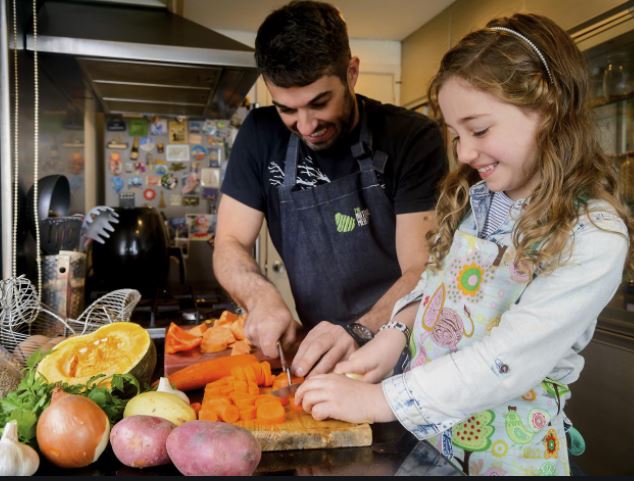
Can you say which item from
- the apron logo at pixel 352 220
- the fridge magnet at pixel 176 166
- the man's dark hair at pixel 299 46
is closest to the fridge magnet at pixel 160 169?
Answer: the fridge magnet at pixel 176 166

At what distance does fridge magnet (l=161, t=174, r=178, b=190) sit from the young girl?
8.18 ft

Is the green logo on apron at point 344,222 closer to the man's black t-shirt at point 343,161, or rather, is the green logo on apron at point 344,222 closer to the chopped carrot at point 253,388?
the man's black t-shirt at point 343,161

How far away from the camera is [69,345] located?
105 cm

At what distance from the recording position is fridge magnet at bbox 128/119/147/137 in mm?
3236

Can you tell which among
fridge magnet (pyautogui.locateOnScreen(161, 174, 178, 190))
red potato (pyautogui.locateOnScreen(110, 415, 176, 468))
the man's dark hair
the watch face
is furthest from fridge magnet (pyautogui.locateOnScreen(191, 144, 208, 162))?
red potato (pyautogui.locateOnScreen(110, 415, 176, 468))

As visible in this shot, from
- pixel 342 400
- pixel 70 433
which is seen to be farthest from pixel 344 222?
pixel 70 433

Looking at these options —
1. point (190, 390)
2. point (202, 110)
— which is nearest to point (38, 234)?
point (190, 390)

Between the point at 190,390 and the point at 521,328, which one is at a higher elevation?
the point at 521,328

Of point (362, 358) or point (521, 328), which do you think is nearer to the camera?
point (521, 328)

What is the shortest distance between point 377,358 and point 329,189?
62cm

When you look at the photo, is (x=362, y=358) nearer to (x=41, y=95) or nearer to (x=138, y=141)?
(x=41, y=95)

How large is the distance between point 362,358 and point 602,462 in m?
1.65

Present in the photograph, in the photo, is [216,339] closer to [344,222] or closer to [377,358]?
[377,358]

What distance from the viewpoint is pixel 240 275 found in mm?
1504
